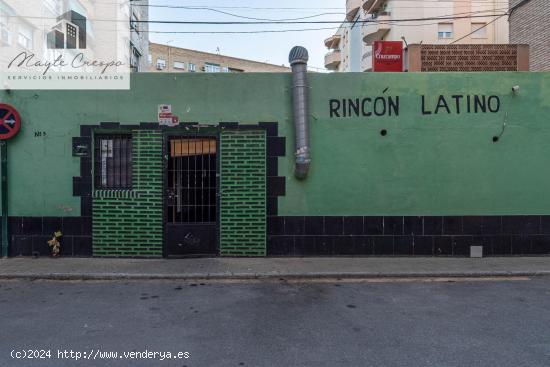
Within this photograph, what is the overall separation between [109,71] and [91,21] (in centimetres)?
2141

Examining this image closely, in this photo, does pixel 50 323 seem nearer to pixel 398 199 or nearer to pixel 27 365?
pixel 27 365

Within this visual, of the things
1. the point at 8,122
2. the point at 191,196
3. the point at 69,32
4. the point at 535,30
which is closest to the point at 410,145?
the point at 191,196

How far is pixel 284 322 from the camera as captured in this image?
4.69 m

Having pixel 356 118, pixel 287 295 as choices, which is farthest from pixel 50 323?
pixel 356 118

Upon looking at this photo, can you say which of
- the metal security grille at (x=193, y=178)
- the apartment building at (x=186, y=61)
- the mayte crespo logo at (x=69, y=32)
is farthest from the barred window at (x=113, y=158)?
the apartment building at (x=186, y=61)

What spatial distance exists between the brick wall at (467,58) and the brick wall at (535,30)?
6419 millimetres

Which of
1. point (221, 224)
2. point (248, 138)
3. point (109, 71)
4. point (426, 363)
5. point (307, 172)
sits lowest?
point (426, 363)

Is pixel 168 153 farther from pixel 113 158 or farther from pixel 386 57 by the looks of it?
pixel 386 57

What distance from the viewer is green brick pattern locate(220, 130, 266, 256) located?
8.04 metres

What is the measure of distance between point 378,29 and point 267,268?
3287 cm

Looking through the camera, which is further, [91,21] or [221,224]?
[91,21]

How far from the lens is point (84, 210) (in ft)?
26.3

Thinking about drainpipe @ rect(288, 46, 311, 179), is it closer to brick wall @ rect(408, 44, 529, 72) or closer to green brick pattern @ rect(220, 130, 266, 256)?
green brick pattern @ rect(220, 130, 266, 256)

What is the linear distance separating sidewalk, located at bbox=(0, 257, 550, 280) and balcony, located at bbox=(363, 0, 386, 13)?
110 feet
